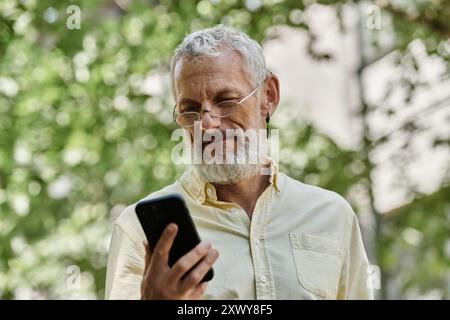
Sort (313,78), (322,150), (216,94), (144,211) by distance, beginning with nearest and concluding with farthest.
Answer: (144,211)
(216,94)
(322,150)
(313,78)

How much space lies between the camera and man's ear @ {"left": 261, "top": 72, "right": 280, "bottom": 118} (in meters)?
1.98

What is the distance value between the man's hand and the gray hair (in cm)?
46

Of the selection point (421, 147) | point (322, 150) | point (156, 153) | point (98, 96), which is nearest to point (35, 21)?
point (98, 96)

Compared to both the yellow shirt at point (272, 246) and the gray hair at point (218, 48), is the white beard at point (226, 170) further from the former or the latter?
the gray hair at point (218, 48)

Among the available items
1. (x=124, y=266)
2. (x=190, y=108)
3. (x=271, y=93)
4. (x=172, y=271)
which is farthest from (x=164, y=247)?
(x=271, y=93)

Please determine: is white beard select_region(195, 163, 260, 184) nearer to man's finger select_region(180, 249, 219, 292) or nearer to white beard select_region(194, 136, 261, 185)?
white beard select_region(194, 136, 261, 185)

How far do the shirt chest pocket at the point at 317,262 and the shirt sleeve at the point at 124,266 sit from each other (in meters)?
0.29

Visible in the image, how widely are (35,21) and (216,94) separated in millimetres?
3329

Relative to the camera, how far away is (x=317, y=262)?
178 centimetres

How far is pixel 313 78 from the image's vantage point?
9.51 meters

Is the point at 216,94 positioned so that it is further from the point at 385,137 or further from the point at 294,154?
the point at 294,154

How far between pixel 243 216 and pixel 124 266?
0.86ft
